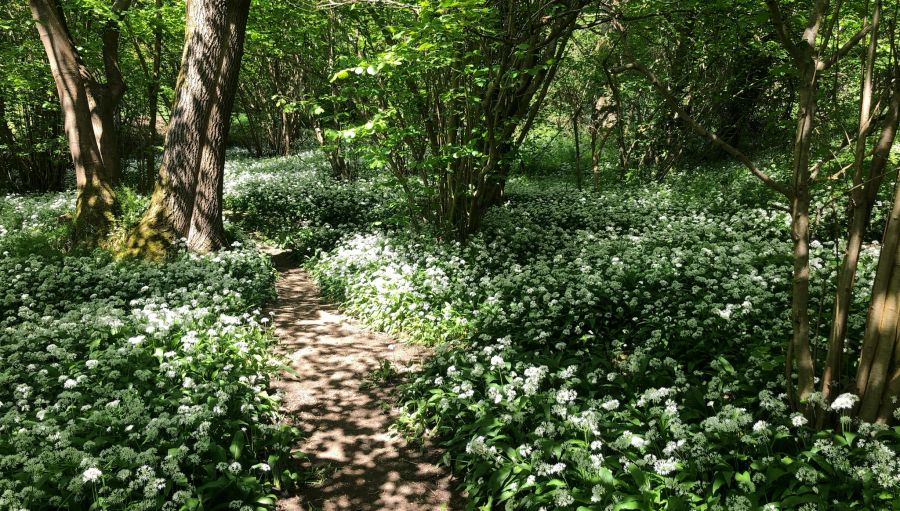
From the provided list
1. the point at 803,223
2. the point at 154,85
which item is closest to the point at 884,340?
the point at 803,223

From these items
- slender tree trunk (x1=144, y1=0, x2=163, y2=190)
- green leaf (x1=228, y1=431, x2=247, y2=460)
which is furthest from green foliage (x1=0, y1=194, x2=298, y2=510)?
slender tree trunk (x1=144, y1=0, x2=163, y2=190)

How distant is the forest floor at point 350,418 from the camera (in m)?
4.22

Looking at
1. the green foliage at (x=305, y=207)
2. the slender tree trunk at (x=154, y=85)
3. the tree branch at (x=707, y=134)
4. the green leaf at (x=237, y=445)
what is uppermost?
the slender tree trunk at (x=154, y=85)

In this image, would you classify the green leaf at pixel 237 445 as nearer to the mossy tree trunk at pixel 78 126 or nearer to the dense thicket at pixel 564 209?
the dense thicket at pixel 564 209

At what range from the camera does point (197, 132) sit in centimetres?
893

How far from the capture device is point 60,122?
17.4 metres

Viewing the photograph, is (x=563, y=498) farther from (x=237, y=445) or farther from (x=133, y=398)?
(x=133, y=398)

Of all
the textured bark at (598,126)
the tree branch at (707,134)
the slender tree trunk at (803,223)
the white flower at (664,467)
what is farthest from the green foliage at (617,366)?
the textured bark at (598,126)

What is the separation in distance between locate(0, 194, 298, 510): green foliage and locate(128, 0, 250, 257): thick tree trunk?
1449mm

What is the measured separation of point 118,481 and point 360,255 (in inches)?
241

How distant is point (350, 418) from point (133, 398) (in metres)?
2.02

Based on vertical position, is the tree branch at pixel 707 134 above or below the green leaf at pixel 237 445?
above

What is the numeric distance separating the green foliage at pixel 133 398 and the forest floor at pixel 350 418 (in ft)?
0.95

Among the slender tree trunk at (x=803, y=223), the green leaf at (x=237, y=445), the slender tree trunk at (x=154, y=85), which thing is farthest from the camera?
the slender tree trunk at (x=154, y=85)
